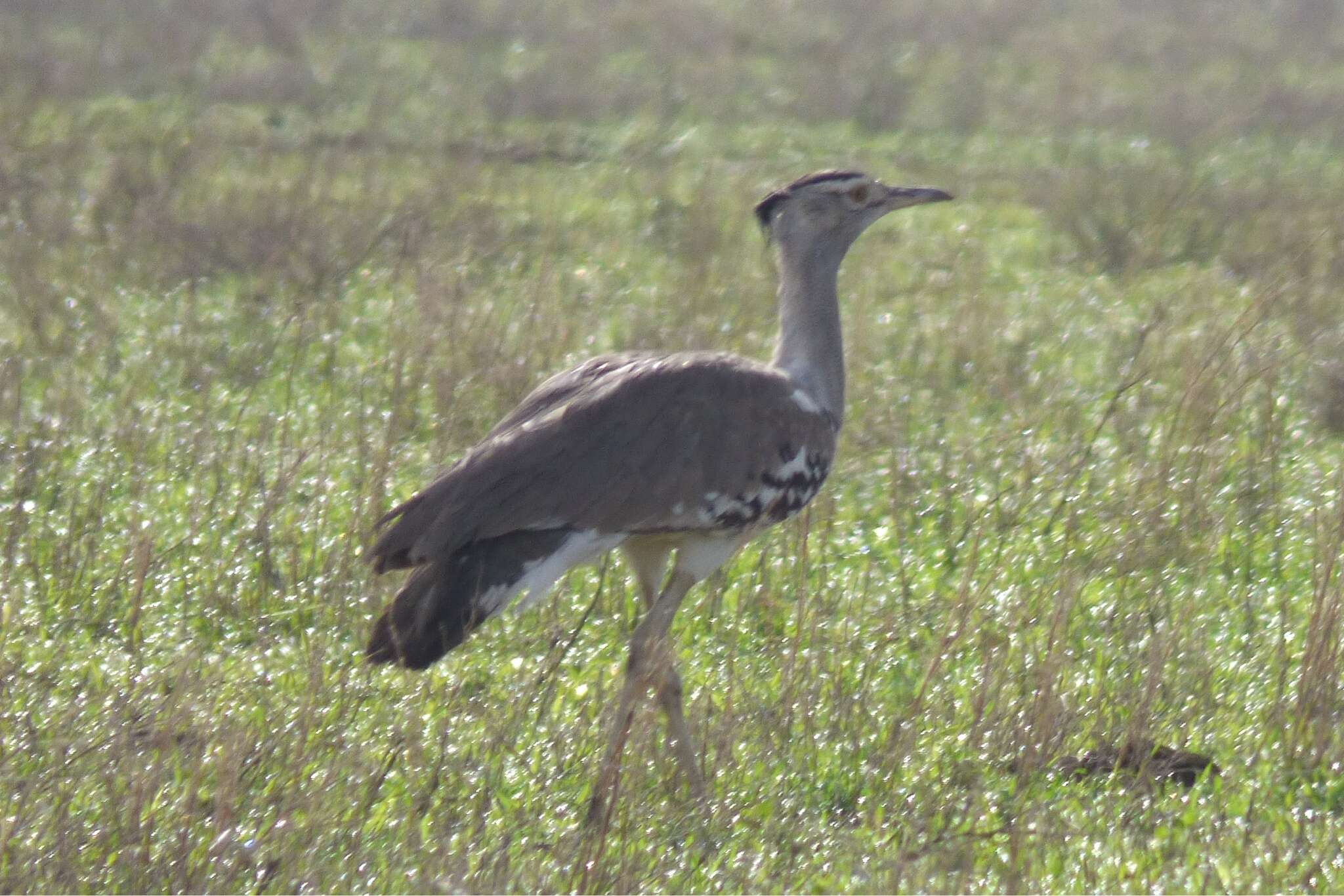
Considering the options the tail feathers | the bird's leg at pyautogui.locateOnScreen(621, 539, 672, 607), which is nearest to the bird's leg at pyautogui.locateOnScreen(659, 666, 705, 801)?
the bird's leg at pyautogui.locateOnScreen(621, 539, 672, 607)

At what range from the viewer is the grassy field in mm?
2723

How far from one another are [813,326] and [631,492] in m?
0.71

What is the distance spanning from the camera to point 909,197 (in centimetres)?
373

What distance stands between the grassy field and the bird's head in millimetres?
717

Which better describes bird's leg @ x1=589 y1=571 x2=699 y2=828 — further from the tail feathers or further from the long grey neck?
the long grey neck

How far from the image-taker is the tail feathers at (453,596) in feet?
9.45

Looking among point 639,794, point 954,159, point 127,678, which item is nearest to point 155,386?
point 127,678

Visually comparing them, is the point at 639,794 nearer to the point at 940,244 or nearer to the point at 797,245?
the point at 797,245

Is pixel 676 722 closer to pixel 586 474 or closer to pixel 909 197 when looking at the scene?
pixel 586 474

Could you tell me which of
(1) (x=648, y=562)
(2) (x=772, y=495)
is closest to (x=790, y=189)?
(2) (x=772, y=495)

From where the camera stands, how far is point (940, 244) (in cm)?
796

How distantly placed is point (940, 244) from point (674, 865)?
5.56 m

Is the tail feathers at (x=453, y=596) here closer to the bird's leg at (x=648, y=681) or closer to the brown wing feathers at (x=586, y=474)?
the brown wing feathers at (x=586, y=474)

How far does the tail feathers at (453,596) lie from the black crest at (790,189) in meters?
1.01
